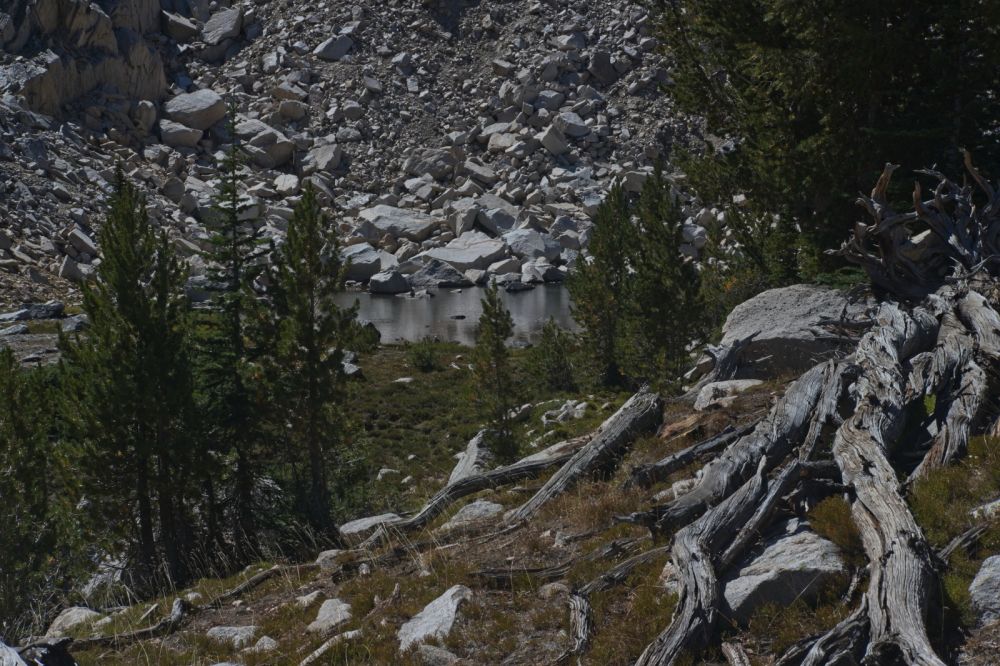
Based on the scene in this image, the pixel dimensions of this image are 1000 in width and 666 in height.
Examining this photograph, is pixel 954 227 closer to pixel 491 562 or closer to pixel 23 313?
pixel 491 562

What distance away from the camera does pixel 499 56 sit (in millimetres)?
108062

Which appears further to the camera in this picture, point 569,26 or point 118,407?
point 569,26

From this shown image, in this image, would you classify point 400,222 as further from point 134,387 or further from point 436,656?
point 436,656

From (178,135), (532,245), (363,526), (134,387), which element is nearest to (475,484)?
Answer: (363,526)

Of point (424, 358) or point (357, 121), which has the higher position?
point (357, 121)

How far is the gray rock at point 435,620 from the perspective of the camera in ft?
19.9

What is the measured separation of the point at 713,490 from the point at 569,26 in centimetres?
10881

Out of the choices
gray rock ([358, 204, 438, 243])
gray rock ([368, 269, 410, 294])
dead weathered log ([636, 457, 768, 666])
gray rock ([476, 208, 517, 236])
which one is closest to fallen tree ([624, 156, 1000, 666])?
dead weathered log ([636, 457, 768, 666])

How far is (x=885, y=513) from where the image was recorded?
528 cm

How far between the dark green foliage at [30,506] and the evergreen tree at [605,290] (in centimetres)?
2244

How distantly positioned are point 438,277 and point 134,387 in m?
60.0

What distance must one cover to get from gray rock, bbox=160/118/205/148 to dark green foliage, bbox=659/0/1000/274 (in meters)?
Result: 84.1

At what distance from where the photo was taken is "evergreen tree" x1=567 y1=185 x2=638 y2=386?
36.3 metres

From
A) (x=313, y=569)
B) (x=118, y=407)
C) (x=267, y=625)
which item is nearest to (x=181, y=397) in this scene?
(x=118, y=407)
